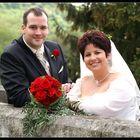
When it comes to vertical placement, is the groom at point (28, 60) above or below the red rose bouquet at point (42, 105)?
above

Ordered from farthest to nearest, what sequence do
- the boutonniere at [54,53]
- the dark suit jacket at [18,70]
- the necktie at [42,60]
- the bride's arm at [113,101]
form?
1. the boutonniere at [54,53]
2. the necktie at [42,60]
3. the dark suit jacket at [18,70]
4. the bride's arm at [113,101]

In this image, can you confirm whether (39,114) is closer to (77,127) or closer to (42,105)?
(42,105)

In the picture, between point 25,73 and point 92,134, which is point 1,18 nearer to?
point 25,73

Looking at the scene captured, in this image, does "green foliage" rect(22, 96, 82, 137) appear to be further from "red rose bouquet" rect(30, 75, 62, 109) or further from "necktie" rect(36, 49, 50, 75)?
"necktie" rect(36, 49, 50, 75)

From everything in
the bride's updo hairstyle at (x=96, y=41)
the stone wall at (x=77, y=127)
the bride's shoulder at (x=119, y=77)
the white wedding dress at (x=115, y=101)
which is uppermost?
the bride's updo hairstyle at (x=96, y=41)

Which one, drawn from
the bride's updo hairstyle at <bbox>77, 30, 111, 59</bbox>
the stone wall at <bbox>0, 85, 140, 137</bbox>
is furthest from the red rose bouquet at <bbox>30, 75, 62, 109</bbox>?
the bride's updo hairstyle at <bbox>77, 30, 111, 59</bbox>

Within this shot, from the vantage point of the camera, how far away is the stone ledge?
349 cm

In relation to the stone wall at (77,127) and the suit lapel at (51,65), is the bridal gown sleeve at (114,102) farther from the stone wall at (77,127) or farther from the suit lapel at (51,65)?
the suit lapel at (51,65)

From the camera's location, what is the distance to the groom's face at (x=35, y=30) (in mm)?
4734

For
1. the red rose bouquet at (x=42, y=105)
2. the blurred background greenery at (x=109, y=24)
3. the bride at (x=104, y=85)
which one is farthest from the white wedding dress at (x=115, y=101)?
the blurred background greenery at (x=109, y=24)

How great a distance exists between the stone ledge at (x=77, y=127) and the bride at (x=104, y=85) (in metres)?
0.27

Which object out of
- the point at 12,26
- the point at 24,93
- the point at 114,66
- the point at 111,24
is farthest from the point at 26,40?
Answer: the point at 12,26

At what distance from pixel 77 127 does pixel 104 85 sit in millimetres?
824

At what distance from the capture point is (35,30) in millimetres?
4770
